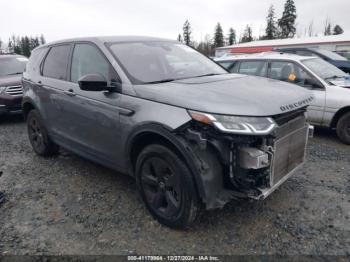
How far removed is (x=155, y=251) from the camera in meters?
2.78

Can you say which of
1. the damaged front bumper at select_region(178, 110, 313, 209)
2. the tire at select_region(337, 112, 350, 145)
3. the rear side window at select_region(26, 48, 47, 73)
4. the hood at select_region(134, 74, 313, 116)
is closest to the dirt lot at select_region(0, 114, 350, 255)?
the damaged front bumper at select_region(178, 110, 313, 209)

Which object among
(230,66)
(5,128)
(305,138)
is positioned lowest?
(5,128)

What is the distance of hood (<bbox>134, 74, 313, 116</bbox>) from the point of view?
2.63 m

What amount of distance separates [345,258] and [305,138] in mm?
1199

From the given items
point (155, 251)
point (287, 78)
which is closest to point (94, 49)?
point (155, 251)

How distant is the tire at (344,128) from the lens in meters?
5.45

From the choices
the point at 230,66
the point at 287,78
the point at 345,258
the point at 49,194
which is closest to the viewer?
the point at 345,258

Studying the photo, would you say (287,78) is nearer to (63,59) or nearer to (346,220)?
(346,220)

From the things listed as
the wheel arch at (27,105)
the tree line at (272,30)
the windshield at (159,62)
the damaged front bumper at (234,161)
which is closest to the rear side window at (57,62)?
the wheel arch at (27,105)

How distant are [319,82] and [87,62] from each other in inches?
163

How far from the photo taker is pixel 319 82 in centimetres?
576

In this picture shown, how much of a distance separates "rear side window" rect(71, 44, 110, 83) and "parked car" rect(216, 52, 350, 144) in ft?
11.8

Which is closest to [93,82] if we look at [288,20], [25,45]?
[288,20]

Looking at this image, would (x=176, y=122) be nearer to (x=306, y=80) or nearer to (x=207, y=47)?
(x=306, y=80)
